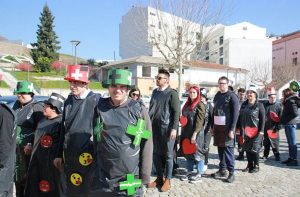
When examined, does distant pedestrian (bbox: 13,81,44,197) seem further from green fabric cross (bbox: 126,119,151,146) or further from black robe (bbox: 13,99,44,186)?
green fabric cross (bbox: 126,119,151,146)

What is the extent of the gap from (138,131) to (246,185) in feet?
13.9

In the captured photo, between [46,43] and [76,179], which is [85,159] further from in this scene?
[46,43]

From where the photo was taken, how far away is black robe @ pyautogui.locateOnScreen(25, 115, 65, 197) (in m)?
4.34

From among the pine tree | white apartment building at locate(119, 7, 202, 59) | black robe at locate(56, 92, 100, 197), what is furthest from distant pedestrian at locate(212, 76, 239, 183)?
the pine tree

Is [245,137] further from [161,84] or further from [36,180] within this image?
[36,180]

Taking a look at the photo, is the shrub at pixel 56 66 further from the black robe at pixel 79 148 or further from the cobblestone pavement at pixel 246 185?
the black robe at pixel 79 148

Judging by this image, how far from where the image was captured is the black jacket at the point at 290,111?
28.3ft

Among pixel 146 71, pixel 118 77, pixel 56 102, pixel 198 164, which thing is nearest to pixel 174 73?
pixel 146 71

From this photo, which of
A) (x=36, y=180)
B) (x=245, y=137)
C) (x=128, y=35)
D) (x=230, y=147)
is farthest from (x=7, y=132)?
(x=128, y=35)

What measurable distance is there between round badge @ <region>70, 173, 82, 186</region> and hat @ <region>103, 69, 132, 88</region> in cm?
108

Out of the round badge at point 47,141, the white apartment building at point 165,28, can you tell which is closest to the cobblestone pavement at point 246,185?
the round badge at point 47,141

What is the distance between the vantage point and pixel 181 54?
2198 centimetres

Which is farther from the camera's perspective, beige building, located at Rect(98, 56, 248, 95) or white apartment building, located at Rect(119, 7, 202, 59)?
beige building, located at Rect(98, 56, 248, 95)

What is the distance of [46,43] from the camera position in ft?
181
